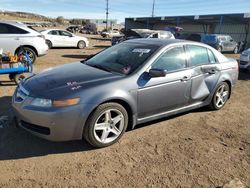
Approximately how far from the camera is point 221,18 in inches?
1293

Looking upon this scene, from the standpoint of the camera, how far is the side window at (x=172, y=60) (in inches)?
178

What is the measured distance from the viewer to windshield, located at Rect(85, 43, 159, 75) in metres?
4.39

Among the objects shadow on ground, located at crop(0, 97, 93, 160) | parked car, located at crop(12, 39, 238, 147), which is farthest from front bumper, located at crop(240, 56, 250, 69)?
shadow on ground, located at crop(0, 97, 93, 160)

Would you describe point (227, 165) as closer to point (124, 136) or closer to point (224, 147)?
point (224, 147)

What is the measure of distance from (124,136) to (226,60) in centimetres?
300

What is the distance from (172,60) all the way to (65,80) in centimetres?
189

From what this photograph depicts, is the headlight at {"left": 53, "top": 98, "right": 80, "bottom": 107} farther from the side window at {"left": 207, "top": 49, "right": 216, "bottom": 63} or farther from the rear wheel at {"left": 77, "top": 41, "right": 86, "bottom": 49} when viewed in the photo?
the rear wheel at {"left": 77, "top": 41, "right": 86, "bottom": 49}

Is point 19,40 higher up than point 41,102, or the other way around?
point 19,40

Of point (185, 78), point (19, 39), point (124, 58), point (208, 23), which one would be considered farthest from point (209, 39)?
point (208, 23)

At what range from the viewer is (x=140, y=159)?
3730 mm

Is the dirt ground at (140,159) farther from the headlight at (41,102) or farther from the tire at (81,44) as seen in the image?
the tire at (81,44)

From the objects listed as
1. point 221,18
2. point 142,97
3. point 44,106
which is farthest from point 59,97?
point 221,18

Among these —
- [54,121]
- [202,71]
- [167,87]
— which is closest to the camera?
[54,121]

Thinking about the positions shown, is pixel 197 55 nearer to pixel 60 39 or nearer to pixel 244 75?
pixel 244 75
